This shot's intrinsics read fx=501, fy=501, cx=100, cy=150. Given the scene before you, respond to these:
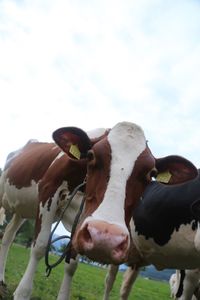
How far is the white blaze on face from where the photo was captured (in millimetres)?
4508

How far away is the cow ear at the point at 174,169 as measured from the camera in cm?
603

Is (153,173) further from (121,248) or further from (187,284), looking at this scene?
(187,284)

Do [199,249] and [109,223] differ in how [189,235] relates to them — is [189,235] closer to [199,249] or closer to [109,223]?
[199,249]

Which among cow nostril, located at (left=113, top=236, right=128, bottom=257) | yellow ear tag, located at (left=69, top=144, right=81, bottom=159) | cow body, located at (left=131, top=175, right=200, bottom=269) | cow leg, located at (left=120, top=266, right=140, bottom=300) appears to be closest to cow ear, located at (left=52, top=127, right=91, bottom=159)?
yellow ear tag, located at (left=69, top=144, right=81, bottom=159)

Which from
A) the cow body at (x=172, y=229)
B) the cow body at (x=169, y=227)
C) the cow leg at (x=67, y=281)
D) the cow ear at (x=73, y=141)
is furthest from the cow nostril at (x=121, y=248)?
the cow leg at (x=67, y=281)

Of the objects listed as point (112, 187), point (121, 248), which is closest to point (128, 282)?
point (112, 187)

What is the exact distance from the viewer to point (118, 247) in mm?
4227

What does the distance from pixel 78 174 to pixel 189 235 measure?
176 centimetres

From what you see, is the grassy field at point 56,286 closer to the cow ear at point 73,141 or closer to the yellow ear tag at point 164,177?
the cow ear at point 73,141

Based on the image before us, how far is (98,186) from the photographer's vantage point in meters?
4.96

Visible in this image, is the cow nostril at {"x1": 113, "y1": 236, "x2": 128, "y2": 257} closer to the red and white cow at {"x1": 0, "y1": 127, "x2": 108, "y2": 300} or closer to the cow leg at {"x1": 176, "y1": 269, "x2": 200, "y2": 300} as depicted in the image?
the red and white cow at {"x1": 0, "y1": 127, "x2": 108, "y2": 300}

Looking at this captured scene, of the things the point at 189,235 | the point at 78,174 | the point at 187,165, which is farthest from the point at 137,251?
the point at 187,165

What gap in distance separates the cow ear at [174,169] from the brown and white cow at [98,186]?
19mm

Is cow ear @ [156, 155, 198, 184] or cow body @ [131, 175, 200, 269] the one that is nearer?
cow ear @ [156, 155, 198, 184]
